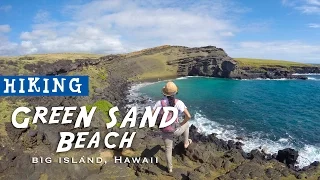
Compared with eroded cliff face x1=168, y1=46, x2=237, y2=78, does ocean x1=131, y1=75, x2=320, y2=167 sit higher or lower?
lower

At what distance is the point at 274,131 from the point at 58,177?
33.0 meters

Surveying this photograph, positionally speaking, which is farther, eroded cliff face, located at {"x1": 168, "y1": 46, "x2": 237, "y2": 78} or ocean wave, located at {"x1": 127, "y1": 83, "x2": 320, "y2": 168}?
eroded cliff face, located at {"x1": 168, "y1": 46, "x2": 237, "y2": 78}

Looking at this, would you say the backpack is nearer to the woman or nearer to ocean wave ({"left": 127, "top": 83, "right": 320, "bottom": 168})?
the woman

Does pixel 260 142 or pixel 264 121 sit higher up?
pixel 264 121

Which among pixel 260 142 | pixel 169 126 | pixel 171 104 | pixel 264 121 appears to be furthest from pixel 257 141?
pixel 171 104

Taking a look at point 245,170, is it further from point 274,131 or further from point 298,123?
point 298,123

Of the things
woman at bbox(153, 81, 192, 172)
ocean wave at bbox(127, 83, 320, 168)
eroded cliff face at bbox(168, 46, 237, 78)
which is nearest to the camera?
woman at bbox(153, 81, 192, 172)

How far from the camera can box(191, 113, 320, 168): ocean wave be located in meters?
30.7

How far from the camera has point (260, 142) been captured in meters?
34.5

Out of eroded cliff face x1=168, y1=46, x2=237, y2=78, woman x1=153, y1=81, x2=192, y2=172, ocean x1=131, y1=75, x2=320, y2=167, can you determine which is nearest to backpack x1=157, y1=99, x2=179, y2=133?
woman x1=153, y1=81, x2=192, y2=172

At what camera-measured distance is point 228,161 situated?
15.8 m

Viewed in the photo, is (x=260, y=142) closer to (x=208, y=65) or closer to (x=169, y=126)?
(x=169, y=126)

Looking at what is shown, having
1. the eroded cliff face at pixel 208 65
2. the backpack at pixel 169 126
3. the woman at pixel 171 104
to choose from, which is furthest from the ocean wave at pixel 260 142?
the eroded cliff face at pixel 208 65

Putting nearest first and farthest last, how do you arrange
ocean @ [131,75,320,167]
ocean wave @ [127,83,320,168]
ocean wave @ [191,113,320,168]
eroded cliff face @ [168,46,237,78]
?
ocean wave @ [191,113,320,168] → ocean wave @ [127,83,320,168] → ocean @ [131,75,320,167] → eroded cliff face @ [168,46,237,78]
